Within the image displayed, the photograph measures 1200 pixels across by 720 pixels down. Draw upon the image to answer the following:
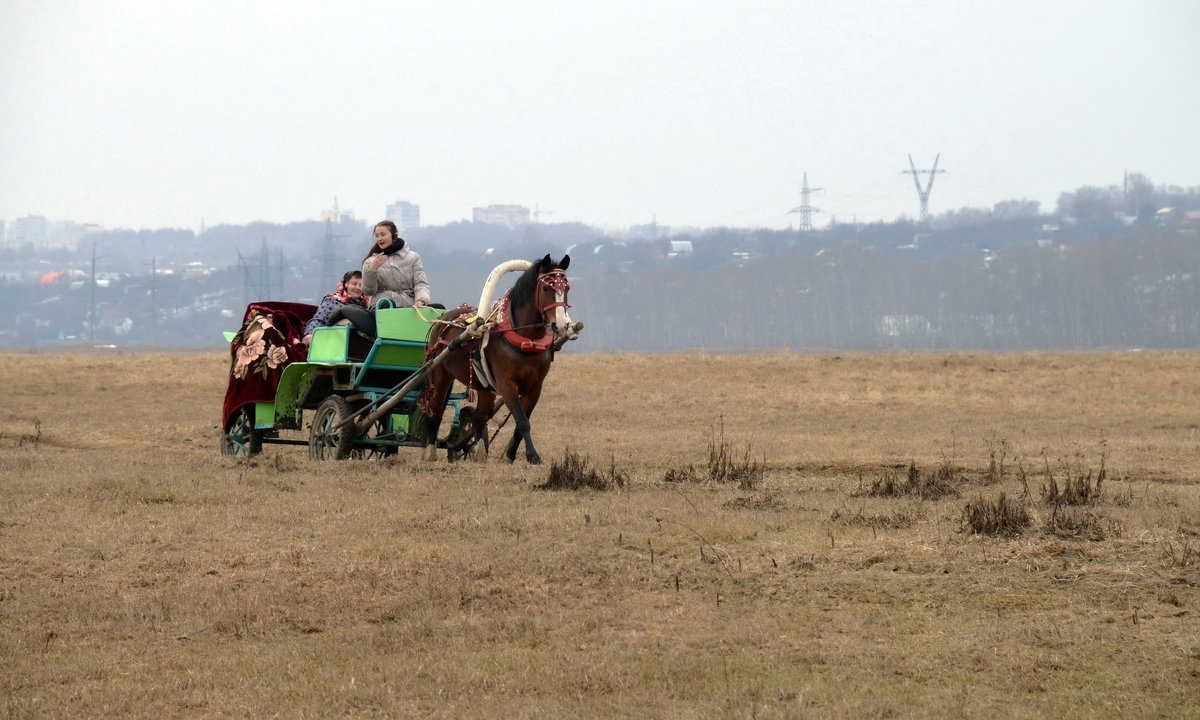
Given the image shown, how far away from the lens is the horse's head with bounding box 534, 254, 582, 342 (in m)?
13.3

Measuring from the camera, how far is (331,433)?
14500 millimetres

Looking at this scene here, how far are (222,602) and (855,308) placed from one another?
11581 centimetres

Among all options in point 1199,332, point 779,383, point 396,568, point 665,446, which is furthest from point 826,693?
point 1199,332

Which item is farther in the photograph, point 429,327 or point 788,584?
point 429,327

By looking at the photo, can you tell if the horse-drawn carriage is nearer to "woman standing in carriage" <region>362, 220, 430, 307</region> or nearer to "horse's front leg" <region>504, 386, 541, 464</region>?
"horse's front leg" <region>504, 386, 541, 464</region>

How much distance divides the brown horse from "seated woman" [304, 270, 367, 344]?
3.33 feet

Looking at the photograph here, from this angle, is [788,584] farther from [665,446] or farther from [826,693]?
[665,446]

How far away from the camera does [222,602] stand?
7.89 m

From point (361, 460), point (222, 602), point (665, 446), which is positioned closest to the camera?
point (222, 602)

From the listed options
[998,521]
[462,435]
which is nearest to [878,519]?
[998,521]

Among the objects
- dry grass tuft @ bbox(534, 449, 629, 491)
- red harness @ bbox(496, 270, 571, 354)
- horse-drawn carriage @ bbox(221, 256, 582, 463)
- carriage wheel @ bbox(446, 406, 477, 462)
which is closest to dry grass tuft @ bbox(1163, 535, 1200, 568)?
dry grass tuft @ bbox(534, 449, 629, 491)

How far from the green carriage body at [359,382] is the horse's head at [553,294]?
1259 millimetres

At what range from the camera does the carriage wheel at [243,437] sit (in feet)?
50.2

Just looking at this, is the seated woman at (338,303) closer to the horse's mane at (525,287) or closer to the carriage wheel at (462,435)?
the carriage wheel at (462,435)
